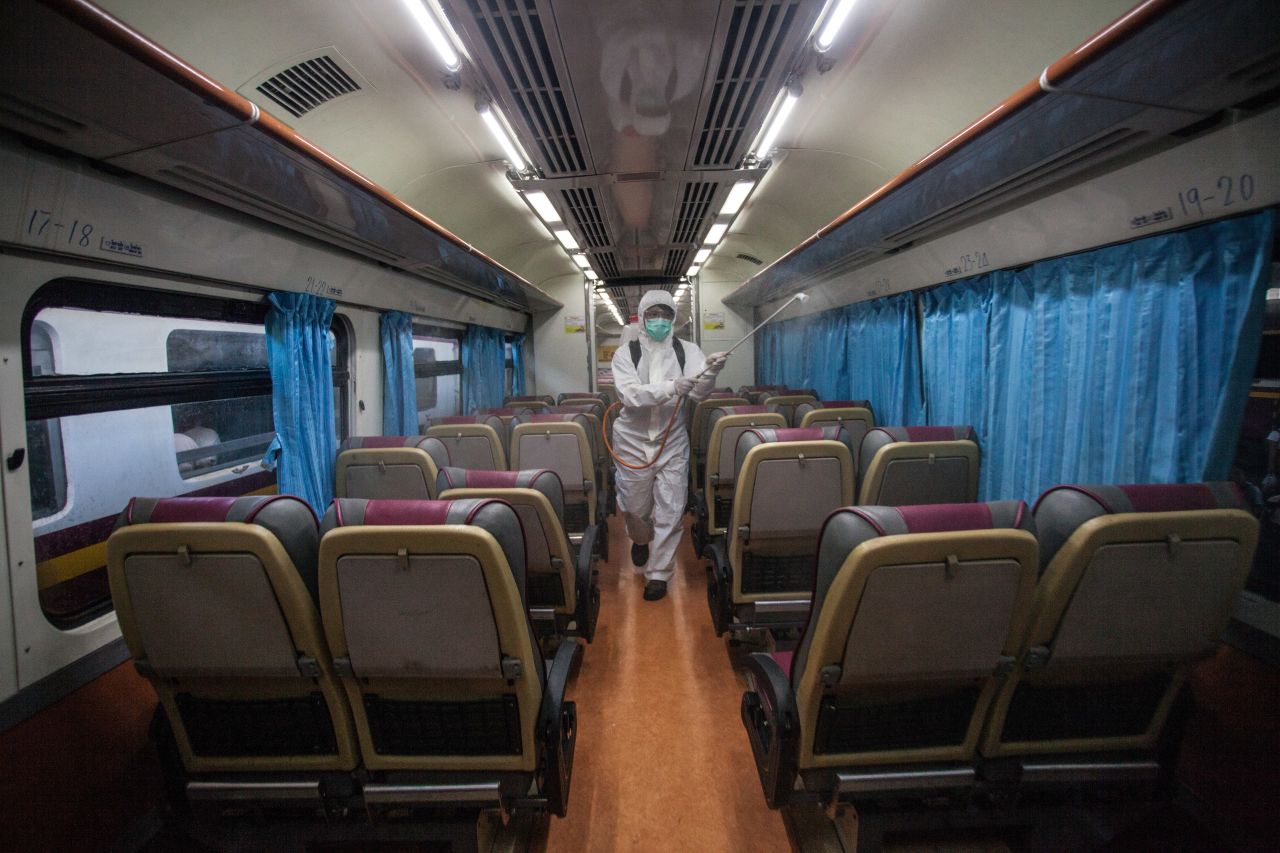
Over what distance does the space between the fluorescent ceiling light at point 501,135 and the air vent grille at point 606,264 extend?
104 inches

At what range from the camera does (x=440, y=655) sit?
4.54 feet

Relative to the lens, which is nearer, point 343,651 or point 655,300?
point 343,651

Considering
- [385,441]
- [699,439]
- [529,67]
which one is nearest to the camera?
[529,67]

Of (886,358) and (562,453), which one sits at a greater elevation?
(886,358)

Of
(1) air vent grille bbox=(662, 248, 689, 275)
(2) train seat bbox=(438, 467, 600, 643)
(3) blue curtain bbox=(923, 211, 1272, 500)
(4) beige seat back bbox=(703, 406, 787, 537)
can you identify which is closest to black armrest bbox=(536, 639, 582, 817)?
(2) train seat bbox=(438, 467, 600, 643)

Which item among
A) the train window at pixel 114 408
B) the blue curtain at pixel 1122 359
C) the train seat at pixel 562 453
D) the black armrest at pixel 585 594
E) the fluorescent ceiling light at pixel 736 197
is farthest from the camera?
the fluorescent ceiling light at pixel 736 197

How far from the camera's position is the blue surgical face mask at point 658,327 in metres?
4.29

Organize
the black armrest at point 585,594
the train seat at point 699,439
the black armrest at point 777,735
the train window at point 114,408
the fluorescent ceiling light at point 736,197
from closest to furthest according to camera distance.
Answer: the black armrest at point 777,735, the train window at point 114,408, the black armrest at point 585,594, the fluorescent ceiling light at point 736,197, the train seat at point 699,439

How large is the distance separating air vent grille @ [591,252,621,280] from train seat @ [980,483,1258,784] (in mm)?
6485

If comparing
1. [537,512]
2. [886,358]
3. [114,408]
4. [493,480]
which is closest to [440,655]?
[537,512]

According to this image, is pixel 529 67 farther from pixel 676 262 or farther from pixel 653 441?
pixel 676 262

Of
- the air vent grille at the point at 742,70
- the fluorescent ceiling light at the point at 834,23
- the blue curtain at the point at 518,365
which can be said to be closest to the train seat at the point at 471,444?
the air vent grille at the point at 742,70

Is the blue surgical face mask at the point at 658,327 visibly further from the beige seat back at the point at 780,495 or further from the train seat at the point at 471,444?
the beige seat back at the point at 780,495

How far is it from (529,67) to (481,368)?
20.0 ft
